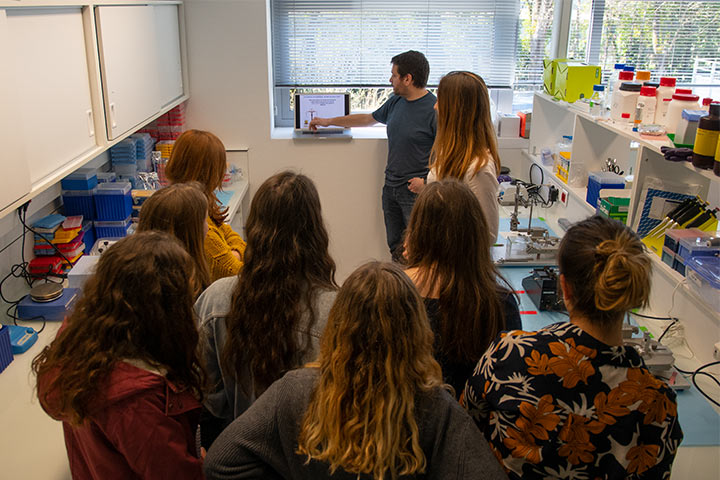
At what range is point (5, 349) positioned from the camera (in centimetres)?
193

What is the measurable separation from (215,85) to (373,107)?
43.1 inches

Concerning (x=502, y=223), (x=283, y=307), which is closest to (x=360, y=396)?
(x=283, y=307)

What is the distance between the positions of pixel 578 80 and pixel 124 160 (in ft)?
7.75

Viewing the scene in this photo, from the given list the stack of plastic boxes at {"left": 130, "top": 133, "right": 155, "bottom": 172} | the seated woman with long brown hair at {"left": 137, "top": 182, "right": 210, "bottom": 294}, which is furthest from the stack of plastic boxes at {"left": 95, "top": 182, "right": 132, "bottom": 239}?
the seated woman with long brown hair at {"left": 137, "top": 182, "right": 210, "bottom": 294}

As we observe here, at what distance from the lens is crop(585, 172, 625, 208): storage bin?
9.00 feet

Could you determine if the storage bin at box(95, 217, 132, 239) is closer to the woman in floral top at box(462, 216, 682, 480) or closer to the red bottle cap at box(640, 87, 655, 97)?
the woman in floral top at box(462, 216, 682, 480)

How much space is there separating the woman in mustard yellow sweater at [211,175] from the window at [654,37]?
2864 mm

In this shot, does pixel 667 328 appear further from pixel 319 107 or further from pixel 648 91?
pixel 319 107

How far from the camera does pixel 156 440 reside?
1252mm

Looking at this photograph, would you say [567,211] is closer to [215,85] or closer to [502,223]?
[502,223]

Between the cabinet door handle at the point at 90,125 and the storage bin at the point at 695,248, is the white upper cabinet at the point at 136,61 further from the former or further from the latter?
the storage bin at the point at 695,248

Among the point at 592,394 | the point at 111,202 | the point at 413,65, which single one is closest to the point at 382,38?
the point at 413,65

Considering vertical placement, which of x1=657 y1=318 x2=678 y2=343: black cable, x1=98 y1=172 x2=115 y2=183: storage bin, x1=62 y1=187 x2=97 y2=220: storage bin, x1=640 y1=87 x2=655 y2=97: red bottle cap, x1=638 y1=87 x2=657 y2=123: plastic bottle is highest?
x1=640 y1=87 x2=655 y2=97: red bottle cap

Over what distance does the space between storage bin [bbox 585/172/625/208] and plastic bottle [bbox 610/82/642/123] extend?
0.27 metres
